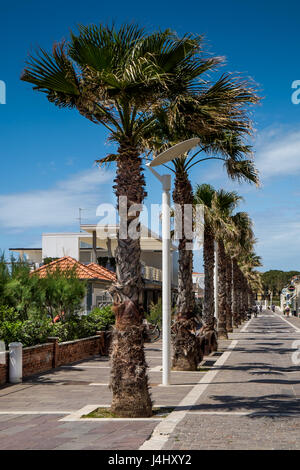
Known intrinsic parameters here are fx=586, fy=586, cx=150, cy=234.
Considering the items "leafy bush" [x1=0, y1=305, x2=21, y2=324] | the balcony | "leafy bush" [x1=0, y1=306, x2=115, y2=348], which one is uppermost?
the balcony

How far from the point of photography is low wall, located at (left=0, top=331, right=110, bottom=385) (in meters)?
15.1

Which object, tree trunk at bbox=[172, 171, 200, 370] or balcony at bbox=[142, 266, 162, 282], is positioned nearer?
tree trunk at bbox=[172, 171, 200, 370]

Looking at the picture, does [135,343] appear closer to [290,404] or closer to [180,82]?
[290,404]

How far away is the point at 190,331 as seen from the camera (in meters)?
16.7

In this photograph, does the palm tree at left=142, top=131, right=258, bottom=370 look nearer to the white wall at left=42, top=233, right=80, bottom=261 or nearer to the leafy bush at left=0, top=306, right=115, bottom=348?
the leafy bush at left=0, top=306, right=115, bottom=348

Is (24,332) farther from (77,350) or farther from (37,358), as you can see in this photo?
(77,350)

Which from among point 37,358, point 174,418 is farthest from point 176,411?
point 37,358

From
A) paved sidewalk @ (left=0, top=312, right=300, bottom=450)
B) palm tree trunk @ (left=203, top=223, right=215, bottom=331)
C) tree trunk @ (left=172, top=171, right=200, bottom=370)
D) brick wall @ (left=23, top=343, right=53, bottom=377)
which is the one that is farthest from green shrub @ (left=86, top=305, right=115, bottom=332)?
tree trunk @ (left=172, top=171, right=200, bottom=370)

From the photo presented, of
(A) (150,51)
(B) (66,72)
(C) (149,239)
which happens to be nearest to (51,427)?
(B) (66,72)

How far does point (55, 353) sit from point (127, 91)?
9.63 m

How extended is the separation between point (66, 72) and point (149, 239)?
123 ft

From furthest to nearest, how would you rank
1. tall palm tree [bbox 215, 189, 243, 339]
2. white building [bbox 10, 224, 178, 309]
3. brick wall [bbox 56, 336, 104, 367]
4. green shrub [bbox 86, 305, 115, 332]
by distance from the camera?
white building [bbox 10, 224, 178, 309] → tall palm tree [bbox 215, 189, 243, 339] → green shrub [bbox 86, 305, 115, 332] → brick wall [bbox 56, 336, 104, 367]

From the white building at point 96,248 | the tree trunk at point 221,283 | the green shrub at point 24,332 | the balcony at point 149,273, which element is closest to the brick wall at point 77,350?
the green shrub at point 24,332

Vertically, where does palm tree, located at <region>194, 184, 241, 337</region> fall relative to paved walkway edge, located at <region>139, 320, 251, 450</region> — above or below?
above
